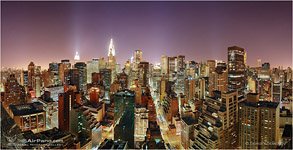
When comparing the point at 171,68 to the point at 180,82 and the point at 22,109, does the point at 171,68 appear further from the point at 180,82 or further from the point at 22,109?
the point at 22,109

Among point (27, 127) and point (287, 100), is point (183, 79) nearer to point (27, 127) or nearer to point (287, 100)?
point (287, 100)

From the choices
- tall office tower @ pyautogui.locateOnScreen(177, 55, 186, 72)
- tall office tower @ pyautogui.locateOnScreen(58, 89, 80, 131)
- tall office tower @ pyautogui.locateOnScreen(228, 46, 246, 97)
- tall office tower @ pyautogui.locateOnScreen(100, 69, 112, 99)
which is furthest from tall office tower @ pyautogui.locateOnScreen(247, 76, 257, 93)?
tall office tower @ pyautogui.locateOnScreen(100, 69, 112, 99)

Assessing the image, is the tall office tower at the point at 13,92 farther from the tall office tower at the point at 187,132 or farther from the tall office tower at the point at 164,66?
the tall office tower at the point at 164,66

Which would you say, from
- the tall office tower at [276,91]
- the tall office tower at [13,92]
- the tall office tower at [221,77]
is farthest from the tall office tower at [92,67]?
the tall office tower at [276,91]

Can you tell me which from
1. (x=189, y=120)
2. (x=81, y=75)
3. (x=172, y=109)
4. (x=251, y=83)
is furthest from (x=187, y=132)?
(x=81, y=75)

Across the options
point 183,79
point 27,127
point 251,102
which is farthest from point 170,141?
point 183,79
